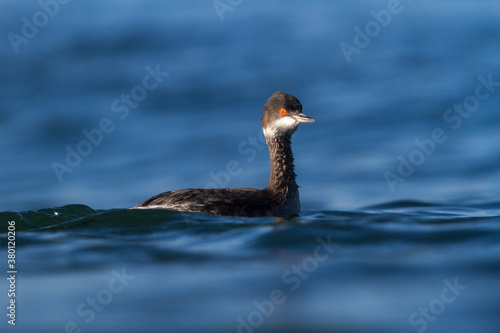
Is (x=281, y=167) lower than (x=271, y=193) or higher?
higher

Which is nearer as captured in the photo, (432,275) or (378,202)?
(432,275)

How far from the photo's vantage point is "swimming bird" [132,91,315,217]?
1230 cm

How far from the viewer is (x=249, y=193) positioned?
12.9m

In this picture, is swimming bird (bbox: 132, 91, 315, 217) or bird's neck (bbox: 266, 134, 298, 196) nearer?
swimming bird (bbox: 132, 91, 315, 217)

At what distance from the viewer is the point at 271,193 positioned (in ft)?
43.0

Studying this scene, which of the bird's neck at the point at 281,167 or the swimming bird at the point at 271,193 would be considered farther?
Result: the bird's neck at the point at 281,167

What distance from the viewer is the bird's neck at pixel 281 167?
43.2 feet

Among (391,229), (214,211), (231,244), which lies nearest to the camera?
(231,244)

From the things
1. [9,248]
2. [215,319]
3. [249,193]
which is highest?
[249,193]

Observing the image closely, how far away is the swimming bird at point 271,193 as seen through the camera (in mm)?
12297

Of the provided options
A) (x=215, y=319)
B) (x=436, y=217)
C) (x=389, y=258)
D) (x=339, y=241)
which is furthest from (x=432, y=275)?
(x=436, y=217)

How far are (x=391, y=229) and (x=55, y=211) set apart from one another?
5.67m

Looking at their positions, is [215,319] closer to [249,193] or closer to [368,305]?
[368,305]

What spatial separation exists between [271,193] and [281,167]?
0.54 metres
